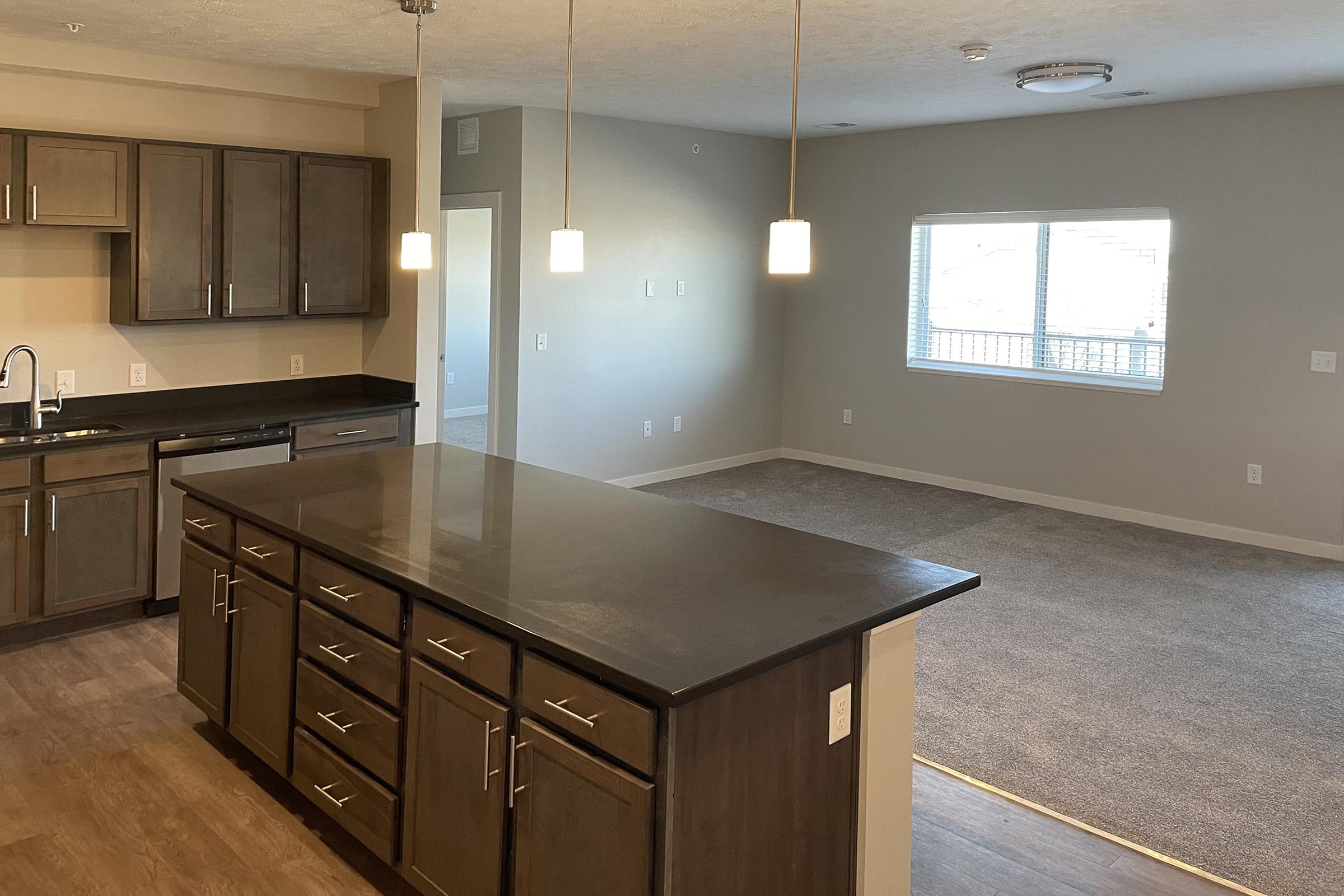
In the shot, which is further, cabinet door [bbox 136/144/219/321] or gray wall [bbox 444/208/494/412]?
gray wall [bbox 444/208/494/412]

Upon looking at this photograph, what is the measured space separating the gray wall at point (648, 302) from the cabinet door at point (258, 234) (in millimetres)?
1717

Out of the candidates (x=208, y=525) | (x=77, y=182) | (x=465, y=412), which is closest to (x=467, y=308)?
(x=465, y=412)

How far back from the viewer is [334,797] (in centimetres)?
282

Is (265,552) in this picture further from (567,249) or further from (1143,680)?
(1143,680)

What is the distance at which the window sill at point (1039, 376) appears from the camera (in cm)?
662

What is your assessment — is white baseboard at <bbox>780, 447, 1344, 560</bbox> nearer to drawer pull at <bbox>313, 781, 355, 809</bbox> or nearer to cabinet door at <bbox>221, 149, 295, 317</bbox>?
cabinet door at <bbox>221, 149, 295, 317</bbox>

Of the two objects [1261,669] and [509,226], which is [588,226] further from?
[1261,669]

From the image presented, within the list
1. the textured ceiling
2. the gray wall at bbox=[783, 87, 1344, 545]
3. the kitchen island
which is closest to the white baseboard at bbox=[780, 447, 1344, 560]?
the gray wall at bbox=[783, 87, 1344, 545]

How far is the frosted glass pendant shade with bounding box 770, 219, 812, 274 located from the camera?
2.46 metres

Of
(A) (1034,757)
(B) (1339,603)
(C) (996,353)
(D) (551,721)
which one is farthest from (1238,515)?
(D) (551,721)

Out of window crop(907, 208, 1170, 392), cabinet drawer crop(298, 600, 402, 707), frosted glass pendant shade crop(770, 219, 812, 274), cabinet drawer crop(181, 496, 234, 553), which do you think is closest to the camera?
frosted glass pendant shade crop(770, 219, 812, 274)

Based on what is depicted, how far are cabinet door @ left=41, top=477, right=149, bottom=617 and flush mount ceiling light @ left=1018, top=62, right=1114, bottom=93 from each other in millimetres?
4335

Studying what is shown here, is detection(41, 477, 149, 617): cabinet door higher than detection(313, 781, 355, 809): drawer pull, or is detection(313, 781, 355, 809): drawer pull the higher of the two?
detection(41, 477, 149, 617): cabinet door

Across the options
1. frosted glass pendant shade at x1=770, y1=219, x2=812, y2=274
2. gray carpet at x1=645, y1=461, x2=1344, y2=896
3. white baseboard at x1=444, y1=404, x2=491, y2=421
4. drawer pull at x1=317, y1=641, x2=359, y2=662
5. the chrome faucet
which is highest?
frosted glass pendant shade at x1=770, y1=219, x2=812, y2=274
